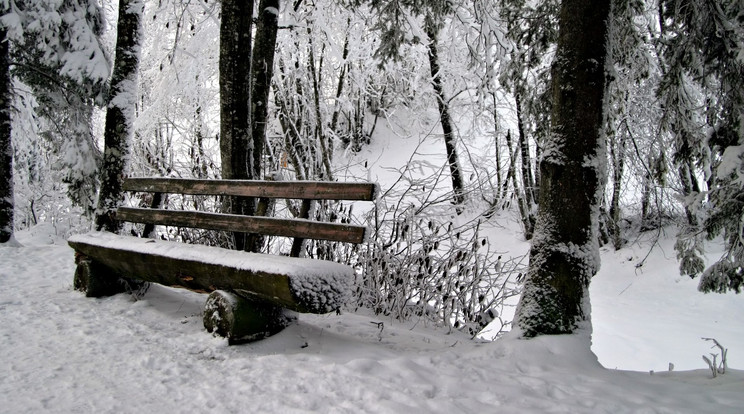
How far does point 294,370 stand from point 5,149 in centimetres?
729

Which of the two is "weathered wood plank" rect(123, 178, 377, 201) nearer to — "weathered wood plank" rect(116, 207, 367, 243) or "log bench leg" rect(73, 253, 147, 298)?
"weathered wood plank" rect(116, 207, 367, 243)

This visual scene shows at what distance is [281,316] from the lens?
338 centimetres

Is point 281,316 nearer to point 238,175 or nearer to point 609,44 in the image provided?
point 238,175

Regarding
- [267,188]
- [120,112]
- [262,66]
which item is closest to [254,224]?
[267,188]

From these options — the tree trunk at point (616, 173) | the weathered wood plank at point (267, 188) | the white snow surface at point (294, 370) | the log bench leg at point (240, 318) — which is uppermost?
the tree trunk at point (616, 173)

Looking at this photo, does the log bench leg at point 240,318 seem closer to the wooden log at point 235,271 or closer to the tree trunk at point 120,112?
the wooden log at point 235,271

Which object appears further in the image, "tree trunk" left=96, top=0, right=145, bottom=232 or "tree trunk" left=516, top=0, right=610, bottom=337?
"tree trunk" left=96, top=0, right=145, bottom=232

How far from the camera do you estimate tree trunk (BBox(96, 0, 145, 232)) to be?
223 inches

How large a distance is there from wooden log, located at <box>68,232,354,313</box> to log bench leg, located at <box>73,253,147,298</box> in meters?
0.26

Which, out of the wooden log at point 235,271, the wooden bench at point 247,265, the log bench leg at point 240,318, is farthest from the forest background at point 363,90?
the log bench leg at point 240,318

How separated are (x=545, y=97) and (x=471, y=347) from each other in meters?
2.56

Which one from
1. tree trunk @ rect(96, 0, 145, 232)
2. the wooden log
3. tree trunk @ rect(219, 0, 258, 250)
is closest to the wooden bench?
the wooden log

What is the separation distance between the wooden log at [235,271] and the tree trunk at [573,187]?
1347mm

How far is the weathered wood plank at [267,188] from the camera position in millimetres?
3047
